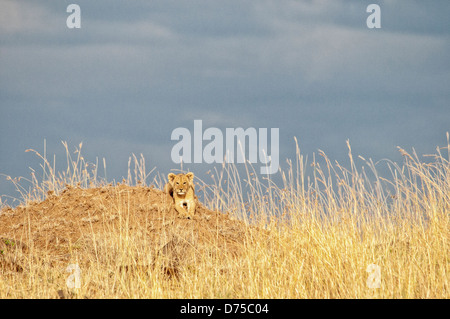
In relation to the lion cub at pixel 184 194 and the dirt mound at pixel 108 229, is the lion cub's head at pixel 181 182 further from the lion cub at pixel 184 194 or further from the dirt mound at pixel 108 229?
the dirt mound at pixel 108 229

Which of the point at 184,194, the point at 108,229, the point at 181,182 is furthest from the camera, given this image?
the point at 184,194

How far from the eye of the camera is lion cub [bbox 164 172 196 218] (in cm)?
1250

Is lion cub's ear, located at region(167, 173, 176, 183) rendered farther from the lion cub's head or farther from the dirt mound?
the dirt mound

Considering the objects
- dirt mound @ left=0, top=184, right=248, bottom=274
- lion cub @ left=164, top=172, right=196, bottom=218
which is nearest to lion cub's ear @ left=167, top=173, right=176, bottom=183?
lion cub @ left=164, top=172, right=196, bottom=218

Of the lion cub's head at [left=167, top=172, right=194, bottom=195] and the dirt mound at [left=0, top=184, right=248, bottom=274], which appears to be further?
the lion cub's head at [left=167, top=172, right=194, bottom=195]

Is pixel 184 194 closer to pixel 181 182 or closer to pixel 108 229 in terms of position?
pixel 181 182

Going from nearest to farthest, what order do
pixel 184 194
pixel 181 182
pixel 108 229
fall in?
pixel 108 229 → pixel 181 182 → pixel 184 194

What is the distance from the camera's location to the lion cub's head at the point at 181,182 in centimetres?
1239

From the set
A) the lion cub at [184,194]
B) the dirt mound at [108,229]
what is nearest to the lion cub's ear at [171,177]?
the lion cub at [184,194]

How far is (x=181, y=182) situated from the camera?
491 inches

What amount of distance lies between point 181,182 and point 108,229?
6.75ft

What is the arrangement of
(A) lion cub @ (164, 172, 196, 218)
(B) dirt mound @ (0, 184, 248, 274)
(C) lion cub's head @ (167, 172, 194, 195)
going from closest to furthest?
1. (B) dirt mound @ (0, 184, 248, 274)
2. (C) lion cub's head @ (167, 172, 194, 195)
3. (A) lion cub @ (164, 172, 196, 218)

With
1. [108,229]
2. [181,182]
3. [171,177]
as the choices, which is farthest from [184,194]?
[108,229]
